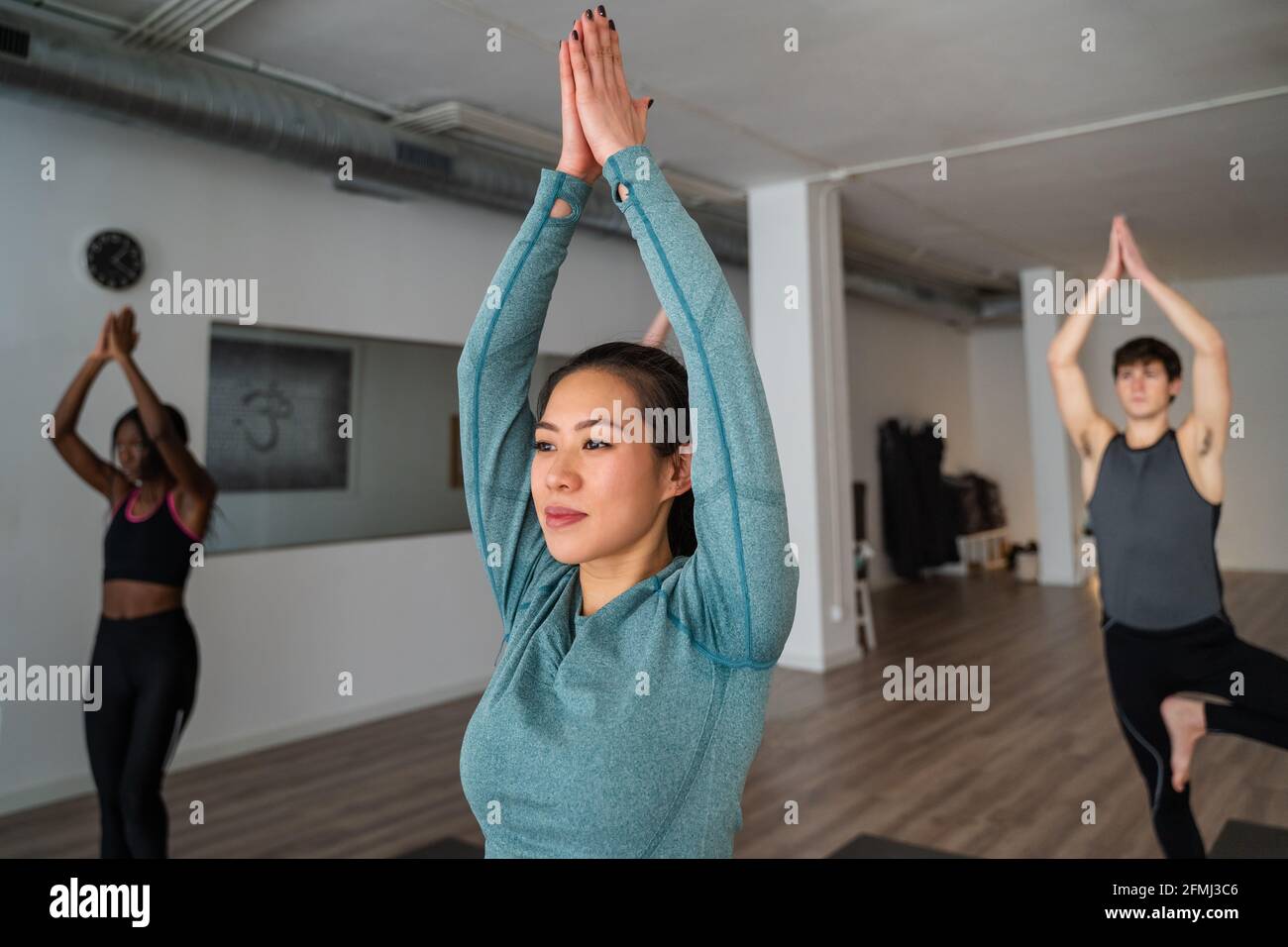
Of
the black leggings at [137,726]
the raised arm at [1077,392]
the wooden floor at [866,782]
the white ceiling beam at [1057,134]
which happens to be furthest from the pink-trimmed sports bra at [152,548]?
the white ceiling beam at [1057,134]

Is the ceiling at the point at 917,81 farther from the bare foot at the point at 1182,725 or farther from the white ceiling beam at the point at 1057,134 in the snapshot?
the bare foot at the point at 1182,725

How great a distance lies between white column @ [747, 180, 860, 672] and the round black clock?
9.94 ft

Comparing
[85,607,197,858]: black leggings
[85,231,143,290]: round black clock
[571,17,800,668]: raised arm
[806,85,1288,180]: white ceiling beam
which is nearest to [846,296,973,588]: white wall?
[806,85,1288,180]: white ceiling beam

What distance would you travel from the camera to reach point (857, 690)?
15.7 ft

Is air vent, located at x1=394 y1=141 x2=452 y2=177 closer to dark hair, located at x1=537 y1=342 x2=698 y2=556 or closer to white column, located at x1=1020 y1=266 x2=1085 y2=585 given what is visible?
white column, located at x1=1020 y1=266 x2=1085 y2=585

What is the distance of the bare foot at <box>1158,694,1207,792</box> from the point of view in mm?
2322

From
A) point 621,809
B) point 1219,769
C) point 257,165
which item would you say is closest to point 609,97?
point 621,809

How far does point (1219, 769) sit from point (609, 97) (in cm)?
340

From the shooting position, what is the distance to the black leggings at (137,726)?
96.2 inches

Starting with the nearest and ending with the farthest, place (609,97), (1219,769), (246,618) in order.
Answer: (609,97) < (1219,769) < (246,618)

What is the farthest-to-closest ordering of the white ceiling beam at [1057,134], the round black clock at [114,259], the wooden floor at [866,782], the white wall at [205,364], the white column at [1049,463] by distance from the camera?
the white column at [1049,463], the white ceiling beam at [1057,134], the round black clock at [114,259], the white wall at [205,364], the wooden floor at [866,782]

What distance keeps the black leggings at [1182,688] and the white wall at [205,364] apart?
326 centimetres
